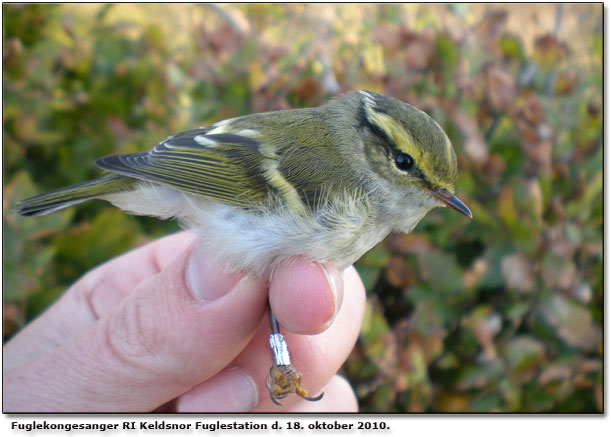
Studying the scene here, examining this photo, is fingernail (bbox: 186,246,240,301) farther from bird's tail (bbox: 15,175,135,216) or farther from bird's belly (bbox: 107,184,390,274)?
bird's tail (bbox: 15,175,135,216)

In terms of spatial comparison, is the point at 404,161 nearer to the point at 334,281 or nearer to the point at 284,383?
the point at 334,281

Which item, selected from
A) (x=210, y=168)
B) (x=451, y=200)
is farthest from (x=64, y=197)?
(x=451, y=200)

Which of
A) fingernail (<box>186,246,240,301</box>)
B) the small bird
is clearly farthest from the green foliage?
fingernail (<box>186,246,240,301</box>)

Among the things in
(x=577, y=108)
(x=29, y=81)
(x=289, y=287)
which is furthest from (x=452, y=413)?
(x=29, y=81)

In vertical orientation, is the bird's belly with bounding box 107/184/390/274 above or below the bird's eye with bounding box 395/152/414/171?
below

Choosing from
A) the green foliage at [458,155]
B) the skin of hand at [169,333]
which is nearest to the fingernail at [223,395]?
the skin of hand at [169,333]

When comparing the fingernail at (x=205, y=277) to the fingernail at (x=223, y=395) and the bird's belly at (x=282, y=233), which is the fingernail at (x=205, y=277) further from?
the fingernail at (x=223, y=395)

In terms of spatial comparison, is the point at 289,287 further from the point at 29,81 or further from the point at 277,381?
the point at 29,81
